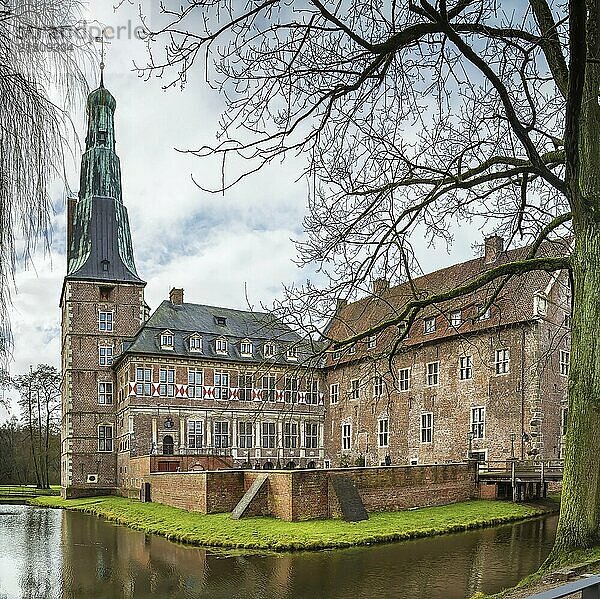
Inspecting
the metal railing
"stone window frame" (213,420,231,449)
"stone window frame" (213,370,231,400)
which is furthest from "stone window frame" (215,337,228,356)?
the metal railing

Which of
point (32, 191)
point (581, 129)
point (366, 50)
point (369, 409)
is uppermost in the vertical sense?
point (366, 50)

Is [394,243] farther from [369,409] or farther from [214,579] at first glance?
[369,409]

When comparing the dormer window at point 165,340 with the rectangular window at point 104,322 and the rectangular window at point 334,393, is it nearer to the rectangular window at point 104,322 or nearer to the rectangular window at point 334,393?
the rectangular window at point 104,322

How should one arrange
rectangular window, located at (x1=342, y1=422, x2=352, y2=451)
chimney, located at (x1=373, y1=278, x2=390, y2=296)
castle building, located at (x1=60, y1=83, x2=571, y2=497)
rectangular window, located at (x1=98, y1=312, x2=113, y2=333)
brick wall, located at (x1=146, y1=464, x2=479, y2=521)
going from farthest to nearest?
rectangular window, located at (x1=98, y1=312, x2=113, y2=333) < rectangular window, located at (x1=342, y1=422, x2=352, y2=451) < castle building, located at (x1=60, y1=83, x2=571, y2=497) < brick wall, located at (x1=146, y1=464, x2=479, y2=521) < chimney, located at (x1=373, y1=278, x2=390, y2=296)

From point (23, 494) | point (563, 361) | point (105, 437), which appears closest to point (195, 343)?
point (105, 437)

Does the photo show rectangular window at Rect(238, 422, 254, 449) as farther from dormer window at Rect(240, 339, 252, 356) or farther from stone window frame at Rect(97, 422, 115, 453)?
stone window frame at Rect(97, 422, 115, 453)

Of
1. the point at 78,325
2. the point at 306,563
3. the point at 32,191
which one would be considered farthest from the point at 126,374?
the point at 32,191

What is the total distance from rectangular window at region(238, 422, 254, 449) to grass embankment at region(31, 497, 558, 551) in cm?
1097

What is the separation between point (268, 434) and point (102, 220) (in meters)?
13.0

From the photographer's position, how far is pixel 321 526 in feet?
57.4

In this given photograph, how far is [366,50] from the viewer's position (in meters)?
6.61

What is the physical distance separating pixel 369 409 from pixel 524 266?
81.7 ft

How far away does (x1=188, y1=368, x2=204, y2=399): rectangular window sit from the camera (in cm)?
3325

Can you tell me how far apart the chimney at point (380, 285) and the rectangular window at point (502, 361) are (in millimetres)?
18200
